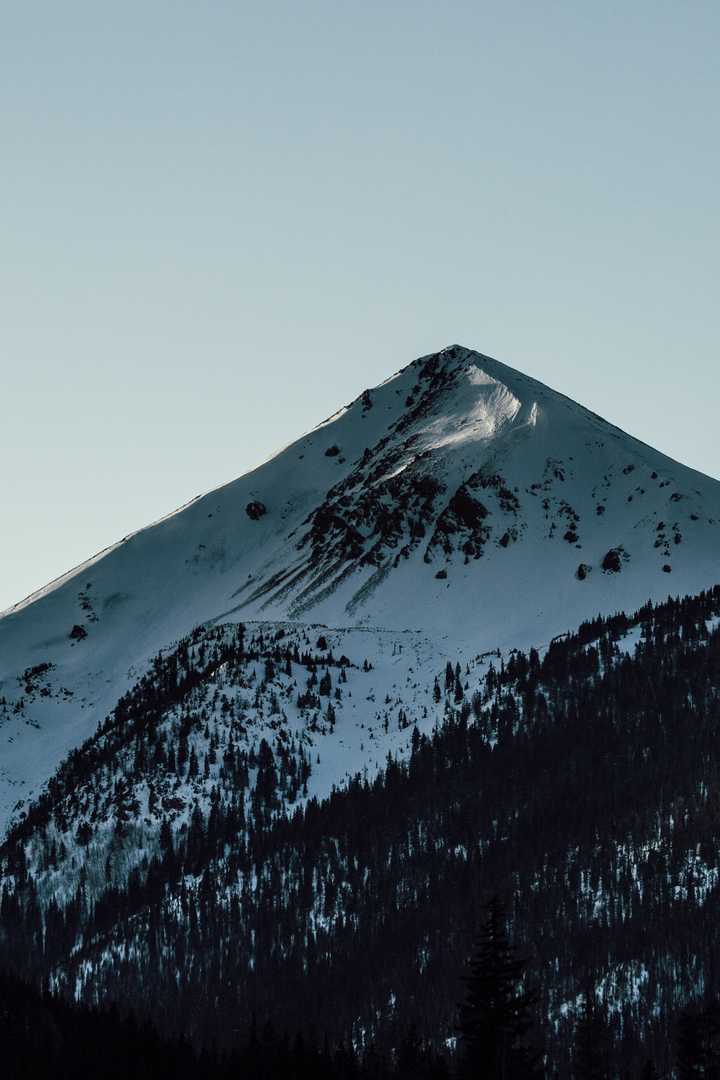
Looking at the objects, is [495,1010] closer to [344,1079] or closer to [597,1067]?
[597,1067]

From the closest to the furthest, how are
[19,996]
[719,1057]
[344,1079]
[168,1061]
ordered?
1. [719,1057]
2. [344,1079]
3. [168,1061]
4. [19,996]

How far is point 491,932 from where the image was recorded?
363 ft

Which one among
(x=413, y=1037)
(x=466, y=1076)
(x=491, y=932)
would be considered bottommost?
(x=466, y=1076)

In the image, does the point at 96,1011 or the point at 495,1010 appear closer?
the point at 495,1010

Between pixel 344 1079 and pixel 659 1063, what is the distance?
5439 centimetres

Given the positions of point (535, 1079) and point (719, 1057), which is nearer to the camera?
point (535, 1079)

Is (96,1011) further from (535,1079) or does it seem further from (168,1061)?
(535,1079)

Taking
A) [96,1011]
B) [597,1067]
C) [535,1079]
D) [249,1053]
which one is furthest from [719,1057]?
[96,1011]

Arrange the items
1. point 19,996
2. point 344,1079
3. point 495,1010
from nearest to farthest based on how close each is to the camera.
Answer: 1. point 495,1010
2. point 344,1079
3. point 19,996

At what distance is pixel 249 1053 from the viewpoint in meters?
165

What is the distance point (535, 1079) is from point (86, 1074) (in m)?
61.9

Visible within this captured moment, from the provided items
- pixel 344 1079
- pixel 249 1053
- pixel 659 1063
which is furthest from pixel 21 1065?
pixel 659 1063

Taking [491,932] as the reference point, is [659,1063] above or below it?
above

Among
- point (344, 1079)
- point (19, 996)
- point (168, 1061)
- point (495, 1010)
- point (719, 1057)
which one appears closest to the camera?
point (495, 1010)
